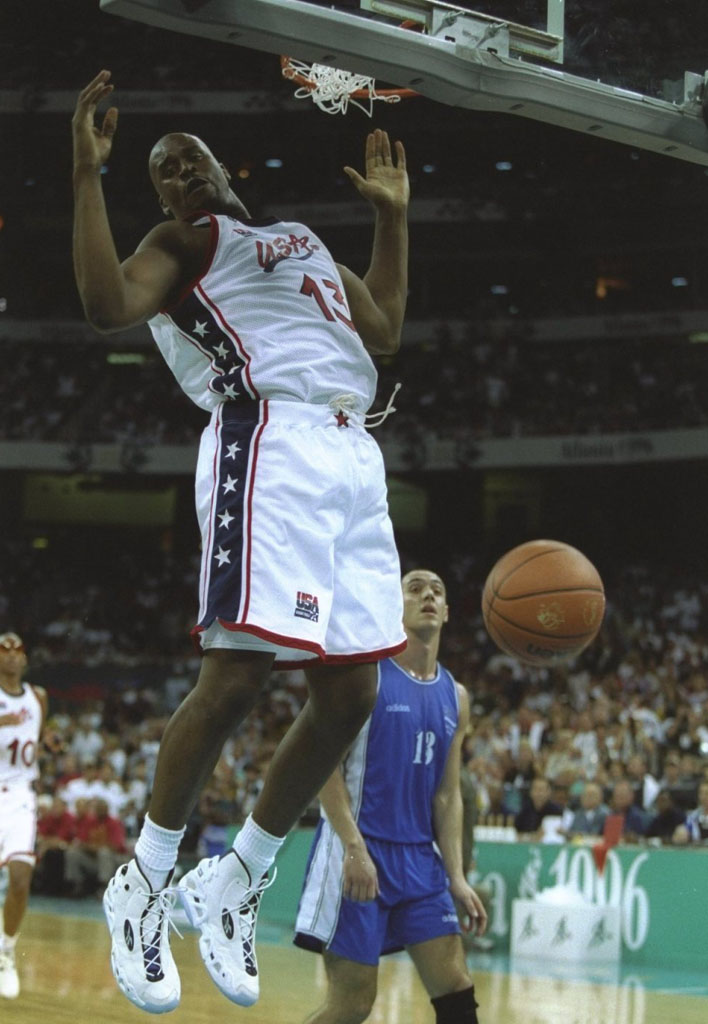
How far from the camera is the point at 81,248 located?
3307mm

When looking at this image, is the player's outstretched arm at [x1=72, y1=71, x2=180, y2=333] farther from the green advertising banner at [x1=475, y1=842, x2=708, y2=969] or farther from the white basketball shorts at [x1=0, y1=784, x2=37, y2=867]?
the green advertising banner at [x1=475, y1=842, x2=708, y2=969]

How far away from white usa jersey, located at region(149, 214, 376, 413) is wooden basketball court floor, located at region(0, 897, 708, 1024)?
15.4 feet

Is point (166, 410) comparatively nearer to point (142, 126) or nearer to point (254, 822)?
point (142, 126)

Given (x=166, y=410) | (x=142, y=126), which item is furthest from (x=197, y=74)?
(x=166, y=410)

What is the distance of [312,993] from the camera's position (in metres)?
8.96

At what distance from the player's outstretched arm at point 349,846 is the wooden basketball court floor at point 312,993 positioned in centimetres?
274

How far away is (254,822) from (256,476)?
34.6 inches

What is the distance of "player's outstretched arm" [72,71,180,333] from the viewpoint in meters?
3.29

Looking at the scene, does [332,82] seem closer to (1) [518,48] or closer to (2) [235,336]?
(1) [518,48]

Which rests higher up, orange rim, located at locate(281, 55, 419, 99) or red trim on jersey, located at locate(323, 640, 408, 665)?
orange rim, located at locate(281, 55, 419, 99)

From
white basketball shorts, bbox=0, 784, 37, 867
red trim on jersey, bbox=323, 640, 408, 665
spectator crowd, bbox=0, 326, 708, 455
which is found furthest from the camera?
spectator crowd, bbox=0, 326, 708, 455

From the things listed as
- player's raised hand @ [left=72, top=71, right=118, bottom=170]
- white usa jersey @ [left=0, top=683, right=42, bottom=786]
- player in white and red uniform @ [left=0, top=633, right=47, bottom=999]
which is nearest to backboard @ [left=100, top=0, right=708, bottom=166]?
player's raised hand @ [left=72, top=71, right=118, bottom=170]

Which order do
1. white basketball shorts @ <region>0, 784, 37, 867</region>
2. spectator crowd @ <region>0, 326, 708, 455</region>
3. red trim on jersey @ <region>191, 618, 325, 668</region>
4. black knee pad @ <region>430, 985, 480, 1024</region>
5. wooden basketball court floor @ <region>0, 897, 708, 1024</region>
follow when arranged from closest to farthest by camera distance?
1. red trim on jersey @ <region>191, 618, 325, 668</region>
2. black knee pad @ <region>430, 985, 480, 1024</region>
3. wooden basketball court floor @ <region>0, 897, 708, 1024</region>
4. white basketball shorts @ <region>0, 784, 37, 867</region>
5. spectator crowd @ <region>0, 326, 708, 455</region>

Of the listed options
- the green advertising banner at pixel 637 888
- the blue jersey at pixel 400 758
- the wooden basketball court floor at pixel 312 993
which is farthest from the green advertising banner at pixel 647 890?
the blue jersey at pixel 400 758
